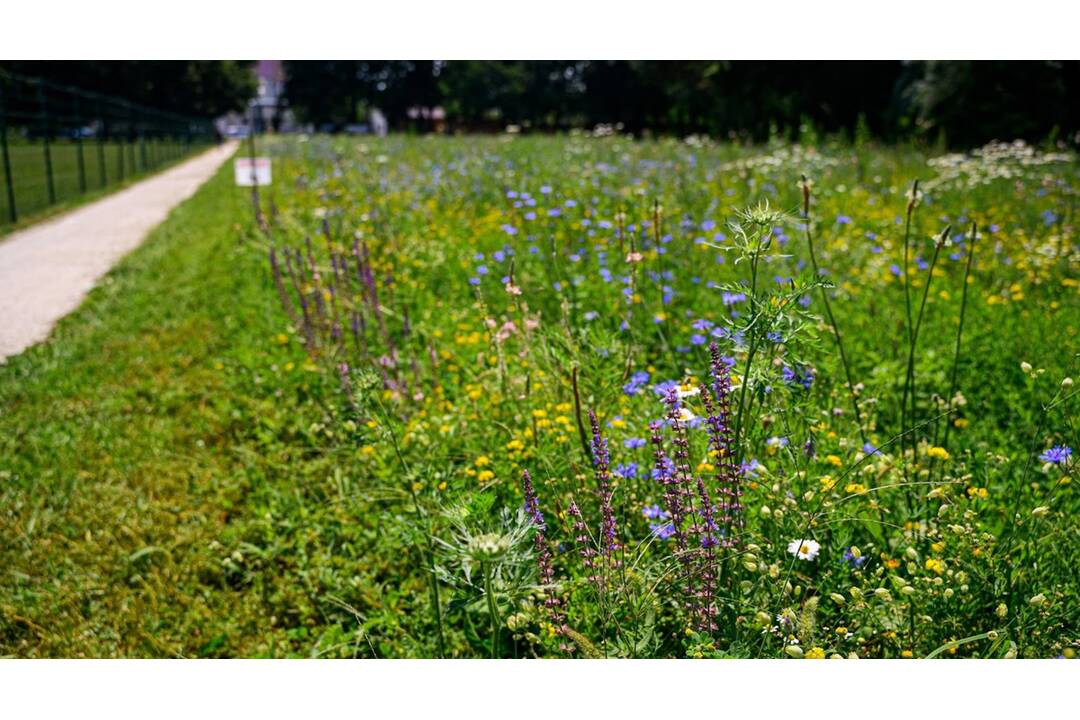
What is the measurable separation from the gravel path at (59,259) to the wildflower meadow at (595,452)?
9.0 inches

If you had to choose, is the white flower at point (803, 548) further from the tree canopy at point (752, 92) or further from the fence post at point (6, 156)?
the fence post at point (6, 156)

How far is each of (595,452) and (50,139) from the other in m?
7.82

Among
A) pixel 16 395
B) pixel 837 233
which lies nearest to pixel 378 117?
pixel 16 395

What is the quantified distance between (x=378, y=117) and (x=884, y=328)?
379 centimetres

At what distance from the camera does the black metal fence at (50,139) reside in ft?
17.9

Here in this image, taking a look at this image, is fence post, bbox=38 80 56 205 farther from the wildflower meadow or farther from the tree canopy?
the tree canopy

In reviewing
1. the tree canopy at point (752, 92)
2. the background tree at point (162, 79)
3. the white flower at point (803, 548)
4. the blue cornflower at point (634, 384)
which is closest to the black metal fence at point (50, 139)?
the background tree at point (162, 79)

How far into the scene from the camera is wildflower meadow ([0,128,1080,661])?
163 centimetres

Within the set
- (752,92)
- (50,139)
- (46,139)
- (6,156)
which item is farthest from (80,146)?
(752,92)

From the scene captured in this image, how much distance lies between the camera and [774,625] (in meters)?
1.61

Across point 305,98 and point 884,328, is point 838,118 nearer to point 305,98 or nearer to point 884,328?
point 884,328

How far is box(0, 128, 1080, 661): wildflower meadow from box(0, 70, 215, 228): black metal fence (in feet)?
5.87

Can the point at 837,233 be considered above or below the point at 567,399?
above

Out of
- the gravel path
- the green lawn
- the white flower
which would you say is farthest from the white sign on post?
the white flower
